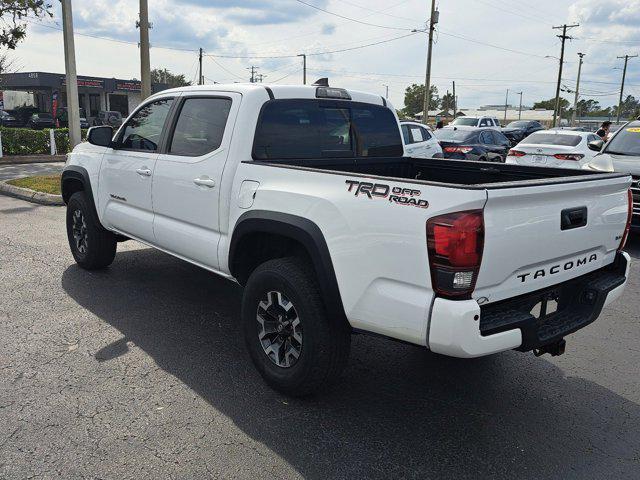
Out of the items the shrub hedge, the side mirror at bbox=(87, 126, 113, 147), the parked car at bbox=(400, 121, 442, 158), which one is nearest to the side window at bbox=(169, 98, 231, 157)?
the side mirror at bbox=(87, 126, 113, 147)

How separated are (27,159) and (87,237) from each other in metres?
13.8

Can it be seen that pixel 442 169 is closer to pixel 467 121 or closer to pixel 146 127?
pixel 146 127

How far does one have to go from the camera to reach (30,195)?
10609 millimetres

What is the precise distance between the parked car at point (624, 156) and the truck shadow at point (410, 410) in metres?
4.20

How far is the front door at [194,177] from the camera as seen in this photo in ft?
12.9

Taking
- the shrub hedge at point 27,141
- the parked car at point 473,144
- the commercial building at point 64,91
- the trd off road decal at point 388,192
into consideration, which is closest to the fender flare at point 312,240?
the trd off road decal at point 388,192

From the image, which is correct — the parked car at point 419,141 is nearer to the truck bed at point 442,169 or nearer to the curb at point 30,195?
the curb at point 30,195

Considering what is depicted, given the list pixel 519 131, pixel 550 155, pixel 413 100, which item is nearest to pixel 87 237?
pixel 550 155

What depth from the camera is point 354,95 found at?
15.0 ft

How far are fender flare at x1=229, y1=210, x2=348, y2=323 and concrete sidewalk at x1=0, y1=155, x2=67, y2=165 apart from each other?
16.4m

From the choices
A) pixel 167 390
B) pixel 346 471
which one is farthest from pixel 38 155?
pixel 346 471

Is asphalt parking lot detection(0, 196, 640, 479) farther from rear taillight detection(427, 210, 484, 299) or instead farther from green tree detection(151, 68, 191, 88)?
green tree detection(151, 68, 191, 88)

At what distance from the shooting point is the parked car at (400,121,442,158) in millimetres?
12836

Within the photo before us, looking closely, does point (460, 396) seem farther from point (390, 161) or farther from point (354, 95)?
point (354, 95)
